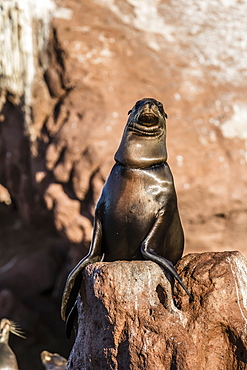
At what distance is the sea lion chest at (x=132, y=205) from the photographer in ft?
11.6

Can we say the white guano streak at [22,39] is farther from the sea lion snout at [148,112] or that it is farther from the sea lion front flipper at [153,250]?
the sea lion front flipper at [153,250]

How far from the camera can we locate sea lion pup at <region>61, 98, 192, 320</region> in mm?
3541

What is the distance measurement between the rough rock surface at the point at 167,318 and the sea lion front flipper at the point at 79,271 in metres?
0.40

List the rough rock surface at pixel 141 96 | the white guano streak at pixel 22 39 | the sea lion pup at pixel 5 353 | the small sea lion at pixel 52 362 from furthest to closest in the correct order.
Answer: the white guano streak at pixel 22 39 → the rough rock surface at pixel 141 96 → the sea lion pup at pixel 5 353 → the small sea lion at pixel 52 362

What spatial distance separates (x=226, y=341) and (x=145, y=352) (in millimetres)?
451

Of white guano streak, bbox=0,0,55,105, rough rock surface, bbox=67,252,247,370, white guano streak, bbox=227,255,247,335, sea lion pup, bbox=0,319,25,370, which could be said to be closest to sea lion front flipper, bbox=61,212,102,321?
rough rock surface, bbox=67,252,247,370

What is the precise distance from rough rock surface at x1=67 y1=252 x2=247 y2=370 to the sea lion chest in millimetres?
394

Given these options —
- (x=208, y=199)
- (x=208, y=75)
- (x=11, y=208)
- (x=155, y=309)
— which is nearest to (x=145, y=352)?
(x=155, y=309)

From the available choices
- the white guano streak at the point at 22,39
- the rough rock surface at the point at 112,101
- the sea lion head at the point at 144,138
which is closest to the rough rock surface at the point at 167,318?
the sea lion head at the point at 144,138

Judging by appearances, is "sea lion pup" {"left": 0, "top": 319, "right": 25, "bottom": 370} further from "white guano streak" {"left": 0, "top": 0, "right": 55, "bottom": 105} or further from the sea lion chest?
"white guano streak" {"left": 0, "top": 0, "right": 55, "bottom": 105}

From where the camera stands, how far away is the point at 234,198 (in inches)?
260

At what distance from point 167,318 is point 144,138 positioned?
3.84 ft

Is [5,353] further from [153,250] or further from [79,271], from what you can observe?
[153,250]

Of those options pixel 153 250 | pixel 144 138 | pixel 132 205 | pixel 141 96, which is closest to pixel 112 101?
pixel 141 96
